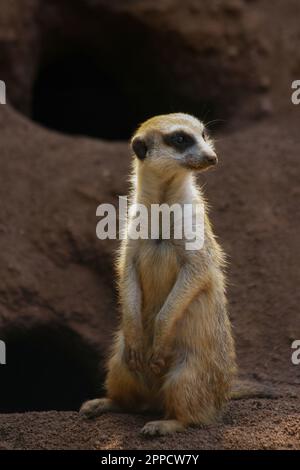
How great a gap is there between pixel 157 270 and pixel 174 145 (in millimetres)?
649

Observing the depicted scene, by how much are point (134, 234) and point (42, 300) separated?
161 centimetres

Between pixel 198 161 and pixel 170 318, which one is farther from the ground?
pixel 198 161

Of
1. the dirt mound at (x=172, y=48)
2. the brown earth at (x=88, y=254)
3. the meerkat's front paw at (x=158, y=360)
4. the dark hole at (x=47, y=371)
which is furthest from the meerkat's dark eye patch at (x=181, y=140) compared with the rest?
the dirt mound at (x=172, y=48)

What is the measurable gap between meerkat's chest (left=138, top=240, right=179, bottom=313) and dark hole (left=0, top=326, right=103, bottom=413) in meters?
1.60

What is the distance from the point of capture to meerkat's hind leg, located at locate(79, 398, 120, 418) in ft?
13.7

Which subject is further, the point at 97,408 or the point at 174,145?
the point at 97,408

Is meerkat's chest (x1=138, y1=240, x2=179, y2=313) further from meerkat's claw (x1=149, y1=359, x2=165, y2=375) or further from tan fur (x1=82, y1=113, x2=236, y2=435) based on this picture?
meerkat's claw (x1=149, y1=359, x2=165, y2=375)

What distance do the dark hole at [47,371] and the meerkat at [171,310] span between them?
4.89ft

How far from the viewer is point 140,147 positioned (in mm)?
4219

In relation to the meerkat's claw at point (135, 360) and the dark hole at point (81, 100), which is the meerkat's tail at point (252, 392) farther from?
the dark hole at point (81, 100)

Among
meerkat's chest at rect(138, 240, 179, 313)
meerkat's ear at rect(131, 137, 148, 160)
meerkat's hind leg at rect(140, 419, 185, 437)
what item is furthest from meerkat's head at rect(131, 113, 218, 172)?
meerkat's hind leg at rect(140, 419, 185, 437)

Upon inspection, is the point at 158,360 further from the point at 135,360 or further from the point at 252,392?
the point at 252,392

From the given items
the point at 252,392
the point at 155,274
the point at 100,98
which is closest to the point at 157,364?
the point at 155,274

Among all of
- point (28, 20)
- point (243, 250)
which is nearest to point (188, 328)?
point (243, 250)
